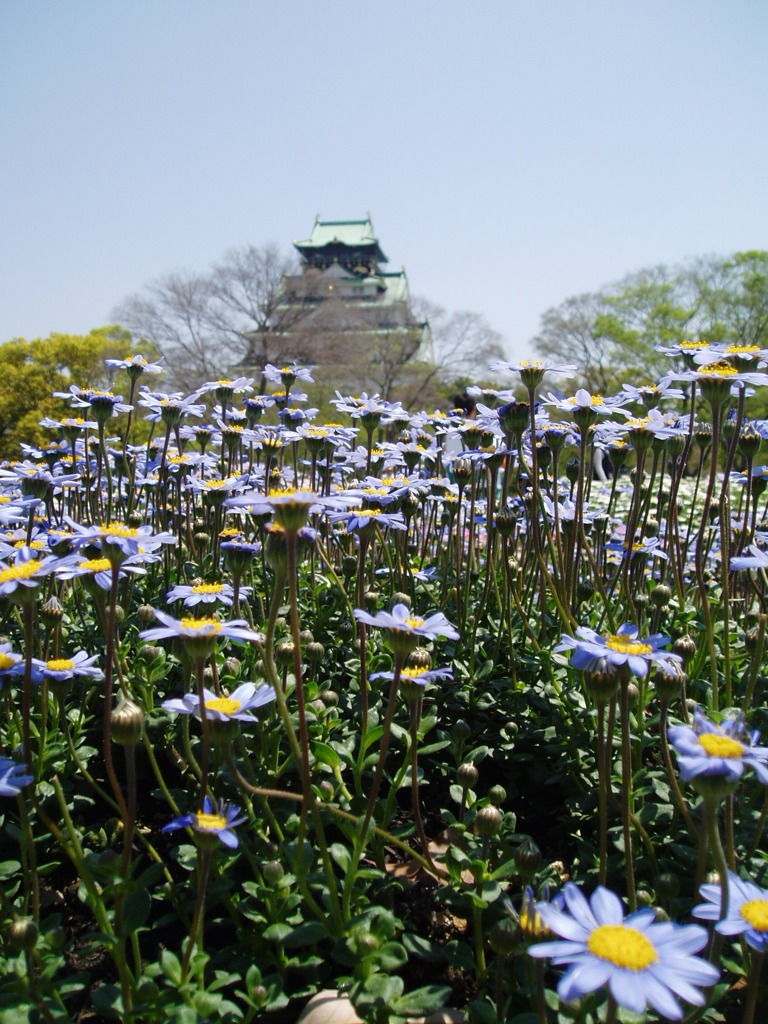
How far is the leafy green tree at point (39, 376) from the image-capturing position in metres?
16.8

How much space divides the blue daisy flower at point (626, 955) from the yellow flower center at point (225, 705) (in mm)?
754

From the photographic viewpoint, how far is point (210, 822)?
4.54 ft

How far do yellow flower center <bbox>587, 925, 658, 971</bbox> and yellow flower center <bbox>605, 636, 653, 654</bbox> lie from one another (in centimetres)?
56

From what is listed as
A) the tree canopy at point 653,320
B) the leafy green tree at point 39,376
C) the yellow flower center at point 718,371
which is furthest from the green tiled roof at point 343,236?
the yellow flower center at point 718,371

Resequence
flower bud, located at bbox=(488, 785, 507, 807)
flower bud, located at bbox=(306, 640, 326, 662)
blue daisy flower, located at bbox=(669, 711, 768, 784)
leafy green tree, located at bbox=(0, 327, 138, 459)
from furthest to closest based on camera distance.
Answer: leafy green tree, located at bbox=(0, 327, 138, 459), flower bud, located at bbox=(306, 640, 326, 662), flower bud, located at bbox=(488, 785, 507, 807), blue daisy flower, located at bbox=(669, 711, 768, 784)

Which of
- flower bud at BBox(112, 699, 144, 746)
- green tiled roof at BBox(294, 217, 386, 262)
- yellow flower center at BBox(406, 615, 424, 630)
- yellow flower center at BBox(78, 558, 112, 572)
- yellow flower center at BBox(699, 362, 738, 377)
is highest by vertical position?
green tiled roof at BBox(294, 217, 386, 262)

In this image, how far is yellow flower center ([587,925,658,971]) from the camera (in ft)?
3.38

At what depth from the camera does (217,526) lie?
314 cm

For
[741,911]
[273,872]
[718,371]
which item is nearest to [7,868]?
[273,872]

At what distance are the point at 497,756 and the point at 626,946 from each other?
4.65ft

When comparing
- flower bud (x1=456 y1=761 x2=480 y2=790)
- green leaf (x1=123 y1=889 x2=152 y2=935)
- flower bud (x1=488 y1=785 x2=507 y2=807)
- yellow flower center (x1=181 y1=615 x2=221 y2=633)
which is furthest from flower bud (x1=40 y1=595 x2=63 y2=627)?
flower bud (x1=488 y1=785 x2=507 y2=807)

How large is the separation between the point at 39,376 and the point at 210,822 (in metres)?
18.4

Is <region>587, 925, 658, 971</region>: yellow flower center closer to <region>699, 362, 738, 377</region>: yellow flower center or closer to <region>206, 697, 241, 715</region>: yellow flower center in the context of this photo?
<region>206, 697, 241, 715</region>: yellow flower center

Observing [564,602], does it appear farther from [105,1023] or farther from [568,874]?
[105,1023]
